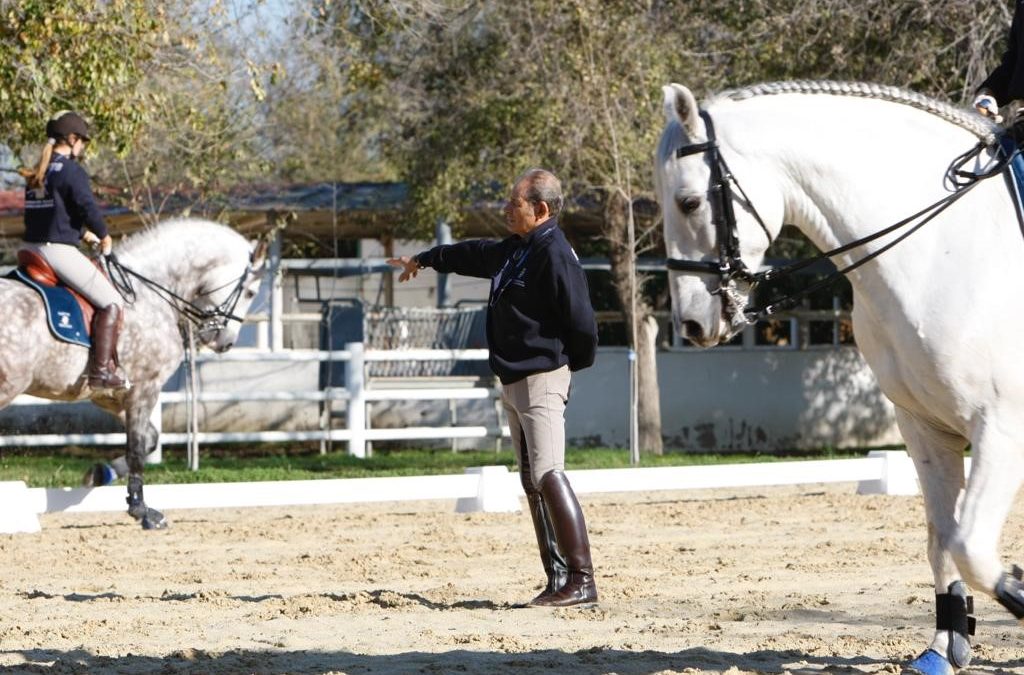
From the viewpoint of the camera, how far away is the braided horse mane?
16.8 feet

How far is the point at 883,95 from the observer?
516 cm

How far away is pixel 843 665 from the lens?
5.49 m

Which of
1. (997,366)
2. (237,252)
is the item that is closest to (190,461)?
(237,252)

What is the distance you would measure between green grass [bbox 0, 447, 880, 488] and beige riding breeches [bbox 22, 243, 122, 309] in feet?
11.2

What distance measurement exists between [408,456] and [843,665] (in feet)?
36.5

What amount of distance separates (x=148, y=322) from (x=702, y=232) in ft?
20.7

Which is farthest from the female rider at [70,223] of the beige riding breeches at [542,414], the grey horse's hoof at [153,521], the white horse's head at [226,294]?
the beige riding breeches at [542,414]

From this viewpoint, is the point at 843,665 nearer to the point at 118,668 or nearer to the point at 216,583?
the point at 118,668

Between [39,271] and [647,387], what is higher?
[39,271]

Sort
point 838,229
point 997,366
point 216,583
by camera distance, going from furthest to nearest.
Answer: point 216,583, point 838,229, point 997,366

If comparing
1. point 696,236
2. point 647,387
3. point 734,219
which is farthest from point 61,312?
point 647,387

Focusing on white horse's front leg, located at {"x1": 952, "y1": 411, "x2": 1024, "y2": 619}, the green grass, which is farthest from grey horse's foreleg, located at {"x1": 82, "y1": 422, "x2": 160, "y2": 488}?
white horse's front leg, located at {"x1": 952, "y1": 411, "x2": 1024, "y2": 619}

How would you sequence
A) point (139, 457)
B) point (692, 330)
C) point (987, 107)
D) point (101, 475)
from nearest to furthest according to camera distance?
point (692, 330) → point (987, 107) → point (139, 457) → point (101, 475)

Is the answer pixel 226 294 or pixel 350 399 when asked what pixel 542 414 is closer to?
pixel 226 294
